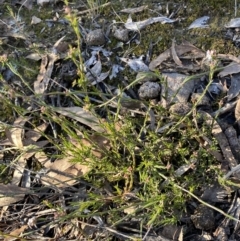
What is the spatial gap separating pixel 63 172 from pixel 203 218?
75cm

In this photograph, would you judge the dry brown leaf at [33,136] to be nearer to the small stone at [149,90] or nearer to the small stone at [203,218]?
the small stone at [149,90]

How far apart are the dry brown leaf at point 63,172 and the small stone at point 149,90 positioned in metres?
0.49

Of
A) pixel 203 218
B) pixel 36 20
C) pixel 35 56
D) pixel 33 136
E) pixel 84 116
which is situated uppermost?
pixel 36 20

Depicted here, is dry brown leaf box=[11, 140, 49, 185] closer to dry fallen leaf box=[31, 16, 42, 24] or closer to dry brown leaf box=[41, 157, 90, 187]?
dry brown leaf box=[41, 157, 90, 187]

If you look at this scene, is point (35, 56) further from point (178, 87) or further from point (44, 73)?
point (178, 87)

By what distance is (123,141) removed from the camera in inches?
86.0

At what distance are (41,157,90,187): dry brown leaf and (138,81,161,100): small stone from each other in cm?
49

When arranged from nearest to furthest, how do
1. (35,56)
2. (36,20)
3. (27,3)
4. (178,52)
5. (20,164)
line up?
(20,164), (178,52), (35,56), (36,20), (27,3)

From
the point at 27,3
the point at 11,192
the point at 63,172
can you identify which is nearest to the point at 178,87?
the point at 63,172

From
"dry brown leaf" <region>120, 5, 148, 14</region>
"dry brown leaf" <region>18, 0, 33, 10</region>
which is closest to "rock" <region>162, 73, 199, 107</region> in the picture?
"dry brown leaf" <region>120, 5, 148, 14</region>

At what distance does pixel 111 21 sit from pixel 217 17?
64 centimetres

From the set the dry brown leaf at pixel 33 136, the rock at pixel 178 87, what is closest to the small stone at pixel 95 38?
the rock at pixel 178 87

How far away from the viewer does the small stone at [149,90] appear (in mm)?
2494

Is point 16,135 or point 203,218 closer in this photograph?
point 203,218
